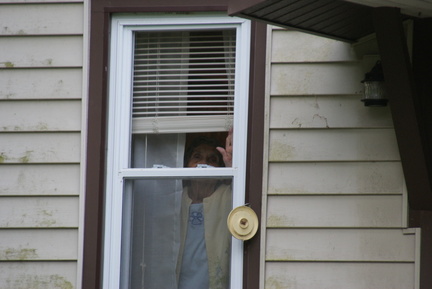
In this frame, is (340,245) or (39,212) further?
(39,212)

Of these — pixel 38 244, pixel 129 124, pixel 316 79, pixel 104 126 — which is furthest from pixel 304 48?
pixel 38 244

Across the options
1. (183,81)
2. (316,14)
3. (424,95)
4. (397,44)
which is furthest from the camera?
(183,81)

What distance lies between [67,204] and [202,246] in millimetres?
734

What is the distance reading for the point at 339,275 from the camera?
13.1 ft

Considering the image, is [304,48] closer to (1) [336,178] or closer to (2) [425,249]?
(1) [336,178]

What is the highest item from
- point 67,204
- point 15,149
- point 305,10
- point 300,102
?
point 305,10

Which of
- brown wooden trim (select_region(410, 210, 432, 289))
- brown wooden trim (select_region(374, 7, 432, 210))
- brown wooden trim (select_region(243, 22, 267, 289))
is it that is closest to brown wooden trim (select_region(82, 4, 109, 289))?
brown wooden trim (select_region(243, 22, 267, 289))

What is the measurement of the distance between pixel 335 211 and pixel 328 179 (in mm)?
164

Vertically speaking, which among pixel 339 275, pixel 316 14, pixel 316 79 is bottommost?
pixel 339 275

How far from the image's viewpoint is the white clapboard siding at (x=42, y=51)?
4.27 m

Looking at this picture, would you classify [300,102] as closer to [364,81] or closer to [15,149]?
[364,81]

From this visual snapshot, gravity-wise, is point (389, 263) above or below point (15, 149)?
below

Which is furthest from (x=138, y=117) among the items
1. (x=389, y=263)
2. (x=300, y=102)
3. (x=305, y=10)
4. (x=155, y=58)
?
(x=389, y=263)

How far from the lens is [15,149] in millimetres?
4246
